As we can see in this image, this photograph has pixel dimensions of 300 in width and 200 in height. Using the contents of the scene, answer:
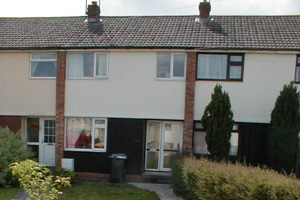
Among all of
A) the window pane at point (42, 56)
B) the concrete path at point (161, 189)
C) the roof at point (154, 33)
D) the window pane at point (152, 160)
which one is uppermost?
the roof at point (154, 33)

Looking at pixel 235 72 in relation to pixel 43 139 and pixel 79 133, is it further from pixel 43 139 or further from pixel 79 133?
pixel 43 139

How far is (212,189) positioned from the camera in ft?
17.1

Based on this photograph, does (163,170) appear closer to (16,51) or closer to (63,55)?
(63,55)

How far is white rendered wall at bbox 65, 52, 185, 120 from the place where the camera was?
9414 mm

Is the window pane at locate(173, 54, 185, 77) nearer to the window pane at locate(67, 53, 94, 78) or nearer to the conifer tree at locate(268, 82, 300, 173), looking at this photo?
the window pane at locate(67, 53, 94, 78)

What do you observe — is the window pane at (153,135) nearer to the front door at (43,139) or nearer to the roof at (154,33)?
the roof at (154,33)

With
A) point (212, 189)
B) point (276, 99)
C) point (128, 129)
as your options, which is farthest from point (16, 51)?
point (276, 99)

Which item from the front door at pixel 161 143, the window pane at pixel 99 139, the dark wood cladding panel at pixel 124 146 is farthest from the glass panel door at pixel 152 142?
the window pane at pixel 99 139

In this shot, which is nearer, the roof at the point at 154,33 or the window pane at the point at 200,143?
the roof at the point at 154,33

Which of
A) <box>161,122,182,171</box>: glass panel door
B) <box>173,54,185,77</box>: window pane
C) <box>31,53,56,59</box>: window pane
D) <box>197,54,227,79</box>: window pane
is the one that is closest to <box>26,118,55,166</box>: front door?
<box>31,53,56,59</box>: window pane

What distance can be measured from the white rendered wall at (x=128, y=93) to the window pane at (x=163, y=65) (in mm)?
216

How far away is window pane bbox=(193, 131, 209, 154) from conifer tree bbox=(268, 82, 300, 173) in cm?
226

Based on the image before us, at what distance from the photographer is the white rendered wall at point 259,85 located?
29.5 feet

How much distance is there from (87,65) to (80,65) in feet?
0.89
